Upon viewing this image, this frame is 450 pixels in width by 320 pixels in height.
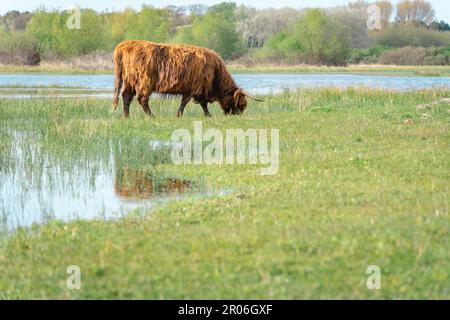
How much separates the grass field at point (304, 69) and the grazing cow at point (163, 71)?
3462 cm

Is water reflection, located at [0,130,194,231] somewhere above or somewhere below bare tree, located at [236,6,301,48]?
below

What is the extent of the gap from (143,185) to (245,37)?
7440cm

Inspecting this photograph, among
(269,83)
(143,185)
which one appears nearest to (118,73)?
(143,185)

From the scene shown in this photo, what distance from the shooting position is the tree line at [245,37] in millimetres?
62000

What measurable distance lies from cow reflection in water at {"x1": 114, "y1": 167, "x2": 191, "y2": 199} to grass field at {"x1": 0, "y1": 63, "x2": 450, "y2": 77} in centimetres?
4215

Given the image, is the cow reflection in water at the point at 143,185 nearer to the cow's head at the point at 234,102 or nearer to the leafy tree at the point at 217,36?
the cow's head at the point at 234,102

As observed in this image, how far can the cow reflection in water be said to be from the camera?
10.5 metres

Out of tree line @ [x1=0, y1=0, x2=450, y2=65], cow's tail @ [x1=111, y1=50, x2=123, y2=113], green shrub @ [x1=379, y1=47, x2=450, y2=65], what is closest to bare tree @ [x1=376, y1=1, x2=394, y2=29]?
tree line @ [x1=0, y1=0, x2=450, y2=65]

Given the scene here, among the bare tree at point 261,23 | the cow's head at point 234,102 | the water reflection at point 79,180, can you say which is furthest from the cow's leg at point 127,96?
the bare tree at point 261,23

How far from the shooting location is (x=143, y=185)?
36.9ft

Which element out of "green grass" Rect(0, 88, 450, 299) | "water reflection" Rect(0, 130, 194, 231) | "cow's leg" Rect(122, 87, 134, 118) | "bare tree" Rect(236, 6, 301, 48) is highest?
Answer: "bare tree" Rect(236, 6, 301, 48)

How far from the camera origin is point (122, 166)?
12953mm

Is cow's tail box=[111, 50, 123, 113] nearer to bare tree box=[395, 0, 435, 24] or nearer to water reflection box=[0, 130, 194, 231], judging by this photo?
water reflection box=[0, 130, 194, 231]
